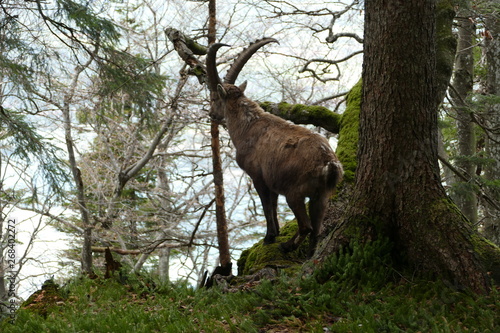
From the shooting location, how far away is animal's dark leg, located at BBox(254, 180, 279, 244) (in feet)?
18.5

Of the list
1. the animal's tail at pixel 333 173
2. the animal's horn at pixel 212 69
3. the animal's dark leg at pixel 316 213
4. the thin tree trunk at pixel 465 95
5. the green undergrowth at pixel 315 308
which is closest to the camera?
the green undergrowth at pixel 315 308

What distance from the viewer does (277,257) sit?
5324 millimetres

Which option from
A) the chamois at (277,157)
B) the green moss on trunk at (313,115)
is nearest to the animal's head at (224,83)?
the chamois at (277,157)

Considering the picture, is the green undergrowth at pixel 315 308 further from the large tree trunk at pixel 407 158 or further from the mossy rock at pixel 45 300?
the large tree trunk at pixel 407 158

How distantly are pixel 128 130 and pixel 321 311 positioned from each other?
10.2 meters

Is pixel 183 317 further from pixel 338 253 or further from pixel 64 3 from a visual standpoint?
pixel 64 3

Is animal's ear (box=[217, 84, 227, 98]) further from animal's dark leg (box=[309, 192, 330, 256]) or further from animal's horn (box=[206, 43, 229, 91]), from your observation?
animal's dark leg (box=[309, 192, 330, 256])

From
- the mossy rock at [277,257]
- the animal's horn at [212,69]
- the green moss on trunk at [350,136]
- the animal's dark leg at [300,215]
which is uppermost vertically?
the animal's horn at [212,69]

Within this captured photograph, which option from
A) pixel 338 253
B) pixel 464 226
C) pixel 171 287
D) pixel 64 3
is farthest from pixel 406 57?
pixel 64 3

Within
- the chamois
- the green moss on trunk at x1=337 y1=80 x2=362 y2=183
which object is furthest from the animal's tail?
the green moss on trunk at x1=337 y1=80 x2=362 y2=183

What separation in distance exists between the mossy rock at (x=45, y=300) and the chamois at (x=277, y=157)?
7.73 ft

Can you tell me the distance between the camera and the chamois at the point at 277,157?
15.9 ft

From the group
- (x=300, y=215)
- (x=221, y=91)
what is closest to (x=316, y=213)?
(x=300, y=215)

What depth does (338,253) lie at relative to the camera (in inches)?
162
